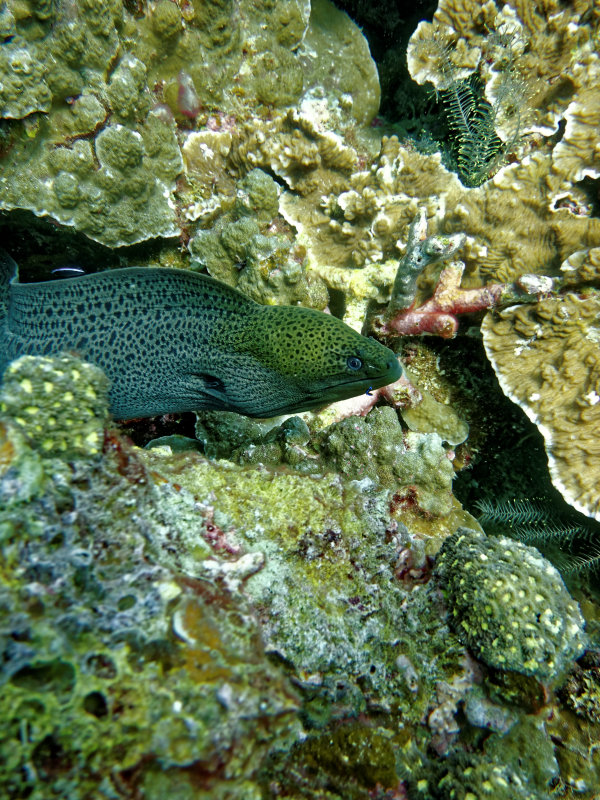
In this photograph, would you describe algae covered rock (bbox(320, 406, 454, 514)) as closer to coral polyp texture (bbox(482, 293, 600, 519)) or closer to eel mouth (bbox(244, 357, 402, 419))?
eel mouth (bbox(244, 357, 402, 419))

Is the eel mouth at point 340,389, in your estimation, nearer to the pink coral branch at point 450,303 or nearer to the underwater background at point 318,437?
the underwater background at point 318,437

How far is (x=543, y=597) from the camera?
1958mm

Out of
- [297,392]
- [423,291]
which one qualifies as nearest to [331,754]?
[297,392]

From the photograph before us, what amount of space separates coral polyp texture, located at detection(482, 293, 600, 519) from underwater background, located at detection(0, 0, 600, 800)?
20 millimetres

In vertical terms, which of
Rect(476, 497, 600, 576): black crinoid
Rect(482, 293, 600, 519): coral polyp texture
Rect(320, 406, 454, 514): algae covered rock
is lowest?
Rect(476, 497, 600, 576): black crinoid

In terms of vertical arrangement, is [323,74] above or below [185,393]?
above

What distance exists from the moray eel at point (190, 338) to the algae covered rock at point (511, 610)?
1173 millimetres

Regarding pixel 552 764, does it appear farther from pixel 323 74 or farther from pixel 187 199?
pixel 323 74

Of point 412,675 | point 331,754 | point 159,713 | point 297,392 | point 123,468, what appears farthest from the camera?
point 297,392

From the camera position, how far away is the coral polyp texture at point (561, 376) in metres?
3.21

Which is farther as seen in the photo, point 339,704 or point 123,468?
point 339,704

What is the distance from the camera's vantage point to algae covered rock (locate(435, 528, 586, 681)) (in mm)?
1883

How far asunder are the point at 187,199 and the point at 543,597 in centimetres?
364

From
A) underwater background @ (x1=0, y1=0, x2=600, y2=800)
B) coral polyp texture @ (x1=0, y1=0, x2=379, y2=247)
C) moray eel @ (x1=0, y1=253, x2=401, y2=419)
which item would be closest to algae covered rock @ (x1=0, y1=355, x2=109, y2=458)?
underwater background @ (x1=0, y1=0, x2=600, y2=800)
